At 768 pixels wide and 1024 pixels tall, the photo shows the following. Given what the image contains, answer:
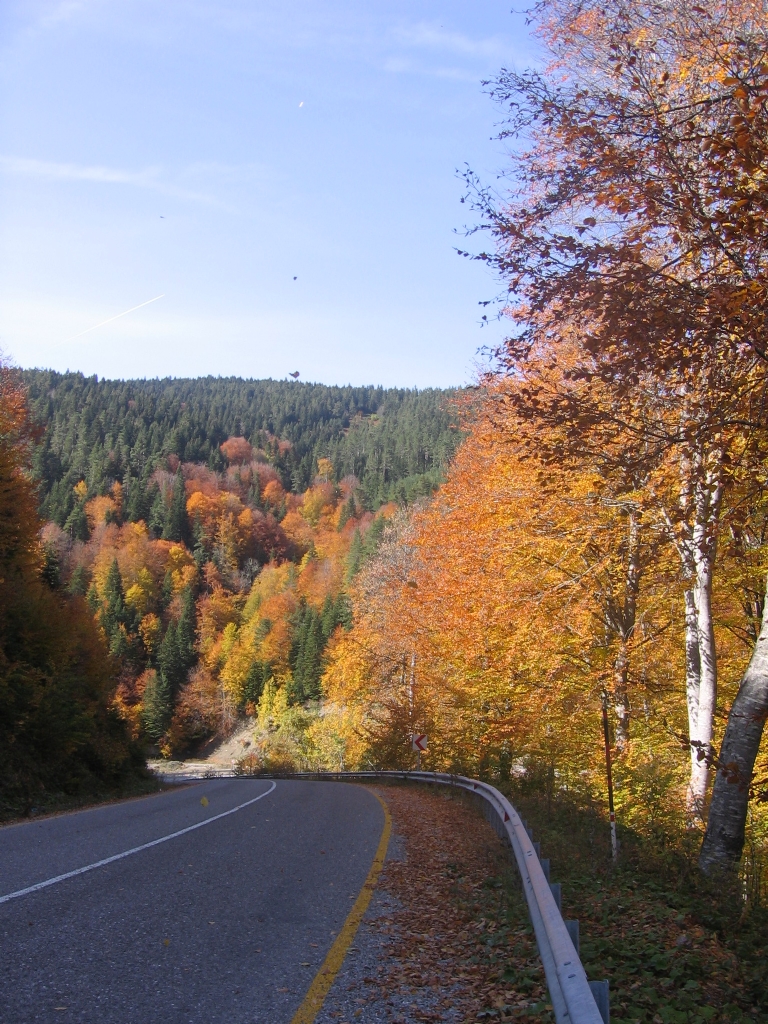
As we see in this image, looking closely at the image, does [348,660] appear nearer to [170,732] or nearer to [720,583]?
[720,583]

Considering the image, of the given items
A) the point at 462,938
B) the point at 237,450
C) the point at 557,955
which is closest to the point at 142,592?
the point at 237,450

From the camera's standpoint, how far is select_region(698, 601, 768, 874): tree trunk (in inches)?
286

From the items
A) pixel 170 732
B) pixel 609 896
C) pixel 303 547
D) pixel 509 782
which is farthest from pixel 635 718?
pixel 303 547

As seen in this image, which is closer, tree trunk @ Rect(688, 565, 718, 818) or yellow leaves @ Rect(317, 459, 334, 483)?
tree trunk @ Rect(688, 565, 718, 818)

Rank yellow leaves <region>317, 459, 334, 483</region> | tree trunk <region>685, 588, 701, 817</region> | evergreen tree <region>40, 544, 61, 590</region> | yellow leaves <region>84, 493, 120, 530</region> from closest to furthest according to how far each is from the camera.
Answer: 1. tree trunk <region>685, 588, 701, 817</region>
2. evergreen tree <region>40, 544, 61, 590</region>
3. yellow leaves <region>84, 493, 120, 530</region>
4. yellow leaves <region>317, 459, 334, 483</region>

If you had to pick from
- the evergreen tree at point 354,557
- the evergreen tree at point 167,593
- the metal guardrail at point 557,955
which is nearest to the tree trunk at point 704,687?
the metal guardrail at point 557,955

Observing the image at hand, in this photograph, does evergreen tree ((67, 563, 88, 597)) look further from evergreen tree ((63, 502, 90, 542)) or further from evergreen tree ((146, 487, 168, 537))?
evergreen tree ((146, 487, 168, 537))

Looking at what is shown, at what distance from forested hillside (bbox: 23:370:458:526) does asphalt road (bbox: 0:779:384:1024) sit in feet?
315

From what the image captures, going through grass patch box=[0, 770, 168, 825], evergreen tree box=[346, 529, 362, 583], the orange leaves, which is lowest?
grass patch box=[0, 770, 168, 825]

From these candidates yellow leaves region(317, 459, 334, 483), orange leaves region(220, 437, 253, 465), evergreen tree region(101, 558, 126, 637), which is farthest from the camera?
orange leaves region(220, 437, 253, 465)

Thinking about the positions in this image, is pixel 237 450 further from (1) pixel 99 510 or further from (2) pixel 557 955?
(2) pixel 557 955

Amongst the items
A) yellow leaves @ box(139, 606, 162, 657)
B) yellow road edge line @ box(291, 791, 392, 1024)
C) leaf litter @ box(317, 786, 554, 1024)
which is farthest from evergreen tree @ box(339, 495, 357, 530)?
yellow road edge line @ box(291, 791, 392, 1024)

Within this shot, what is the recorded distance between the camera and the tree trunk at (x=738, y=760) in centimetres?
727

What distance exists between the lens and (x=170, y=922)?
18.1 feet
